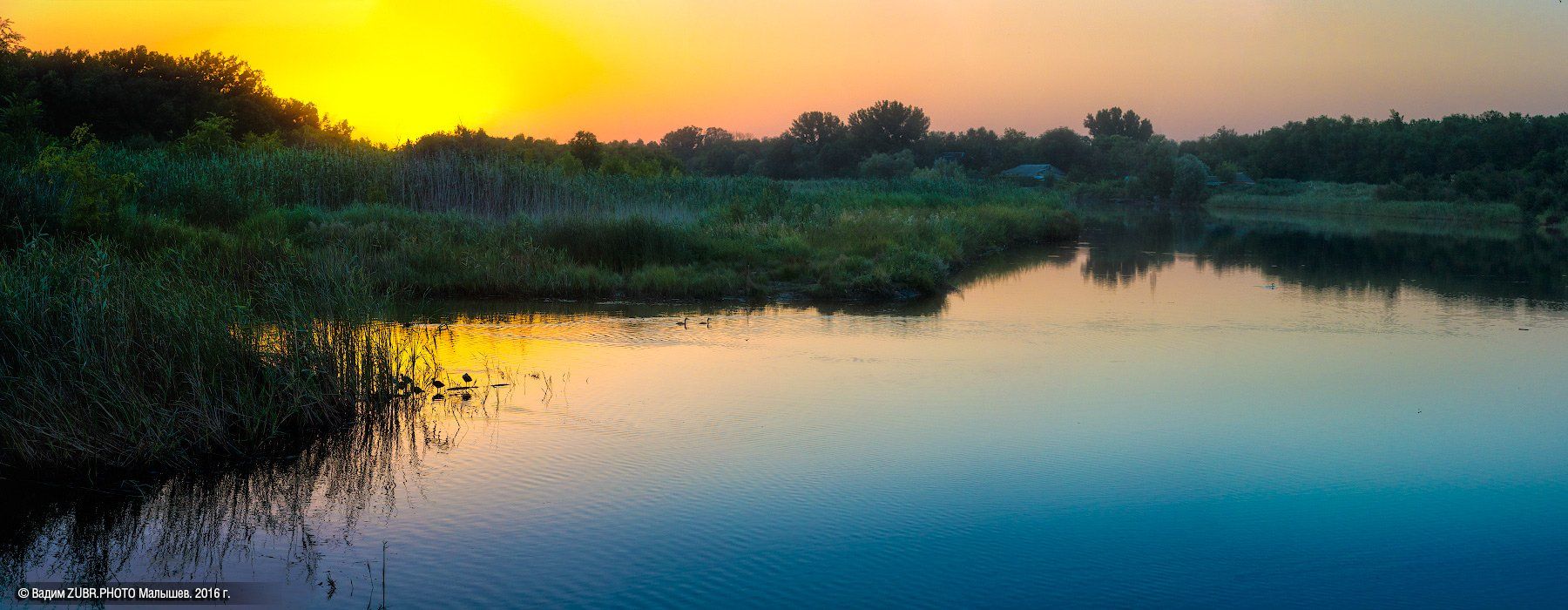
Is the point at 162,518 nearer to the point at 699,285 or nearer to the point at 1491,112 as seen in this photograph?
the point at 699,285

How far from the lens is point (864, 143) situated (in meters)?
96.3

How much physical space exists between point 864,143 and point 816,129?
498cm

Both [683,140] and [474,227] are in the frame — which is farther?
[683,140]

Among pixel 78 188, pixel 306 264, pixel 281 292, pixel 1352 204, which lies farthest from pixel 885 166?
pixel 281 292

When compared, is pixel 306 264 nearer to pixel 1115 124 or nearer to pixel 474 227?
pixel 474 227

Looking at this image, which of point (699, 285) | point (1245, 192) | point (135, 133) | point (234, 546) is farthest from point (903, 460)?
point (1245, 192)

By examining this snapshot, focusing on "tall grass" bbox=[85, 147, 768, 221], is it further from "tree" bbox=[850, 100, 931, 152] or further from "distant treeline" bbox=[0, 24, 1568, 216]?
"tree" bbox=[850, 100, 931, 152]

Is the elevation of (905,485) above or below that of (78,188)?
below

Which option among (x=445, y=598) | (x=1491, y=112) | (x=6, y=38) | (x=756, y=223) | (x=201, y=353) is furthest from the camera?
(x=1491, y=112)

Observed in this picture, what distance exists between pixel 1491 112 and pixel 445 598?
291ft

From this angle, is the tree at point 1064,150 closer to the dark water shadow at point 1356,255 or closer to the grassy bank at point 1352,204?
the grassy bank at point 1352,204

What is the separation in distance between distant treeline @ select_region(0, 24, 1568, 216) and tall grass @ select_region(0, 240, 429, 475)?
8292mm

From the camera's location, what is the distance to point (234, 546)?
241 inches

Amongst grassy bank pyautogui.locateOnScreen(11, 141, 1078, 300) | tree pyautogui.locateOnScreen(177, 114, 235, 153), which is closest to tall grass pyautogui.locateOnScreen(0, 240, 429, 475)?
grassy bank pyautogui.locateOnScreen(11, 141, 1078, 300)
